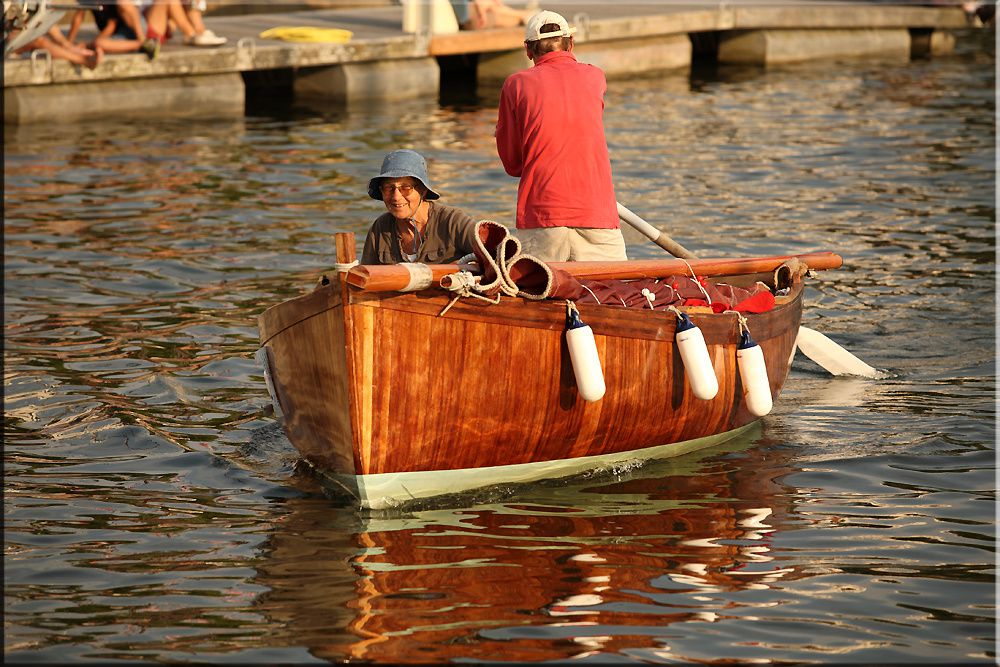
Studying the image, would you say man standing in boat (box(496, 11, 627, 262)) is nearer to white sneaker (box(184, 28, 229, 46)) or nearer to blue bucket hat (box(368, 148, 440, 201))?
blue bucket hat (box(368, 148, 440, 201))

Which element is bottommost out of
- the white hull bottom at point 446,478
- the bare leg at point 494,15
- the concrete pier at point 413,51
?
the white hull bottom at point 446,478

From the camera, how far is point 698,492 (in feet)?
21.7

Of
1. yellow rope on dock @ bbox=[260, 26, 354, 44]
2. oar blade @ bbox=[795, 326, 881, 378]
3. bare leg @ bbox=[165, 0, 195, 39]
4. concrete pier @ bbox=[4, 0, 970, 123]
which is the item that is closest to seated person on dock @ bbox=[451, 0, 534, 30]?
concrete pier @ bbox=[4, 0, 970, 123]

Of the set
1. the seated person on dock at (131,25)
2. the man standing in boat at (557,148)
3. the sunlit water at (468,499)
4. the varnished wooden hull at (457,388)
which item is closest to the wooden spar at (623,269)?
the varnished wooden hull at (457,388)

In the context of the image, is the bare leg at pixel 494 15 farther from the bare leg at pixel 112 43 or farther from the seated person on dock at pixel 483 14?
the bare leg at pixel 112 43

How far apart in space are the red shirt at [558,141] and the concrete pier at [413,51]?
35.8 feet

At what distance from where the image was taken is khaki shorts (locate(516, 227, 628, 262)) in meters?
6.95

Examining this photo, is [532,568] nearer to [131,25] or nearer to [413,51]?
[131,25]

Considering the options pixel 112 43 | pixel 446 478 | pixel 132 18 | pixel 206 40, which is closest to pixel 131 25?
pixel 132 18

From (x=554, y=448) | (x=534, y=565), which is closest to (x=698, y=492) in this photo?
(x=554, y=448)

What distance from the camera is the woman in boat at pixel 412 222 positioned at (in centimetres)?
639

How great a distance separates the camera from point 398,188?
6.43 meters

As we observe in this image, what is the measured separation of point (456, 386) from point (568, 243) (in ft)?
4.10

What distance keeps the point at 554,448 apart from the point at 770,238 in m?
6.37
